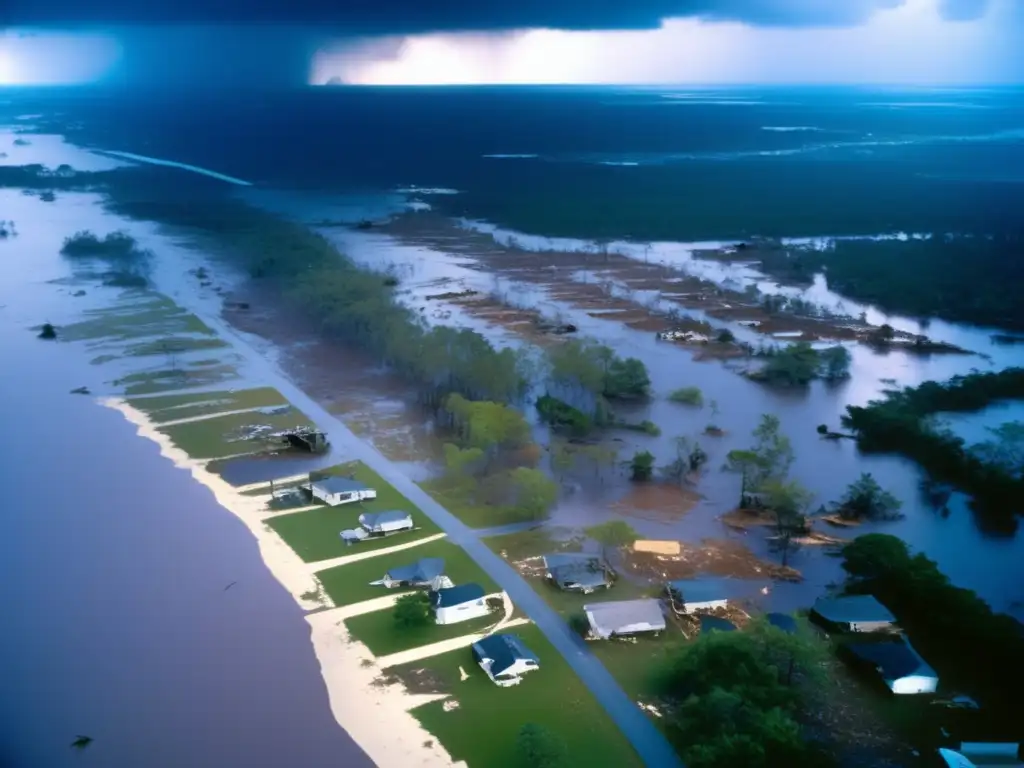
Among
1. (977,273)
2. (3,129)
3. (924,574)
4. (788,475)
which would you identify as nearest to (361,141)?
(3,129)

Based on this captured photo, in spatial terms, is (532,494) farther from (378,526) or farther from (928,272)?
(928,272)

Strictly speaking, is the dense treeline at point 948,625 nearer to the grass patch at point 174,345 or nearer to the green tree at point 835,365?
the green tree at point 835,365

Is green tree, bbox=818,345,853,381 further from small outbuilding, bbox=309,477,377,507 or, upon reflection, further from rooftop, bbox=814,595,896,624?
small outbuilding, bbox=309,477,377,507

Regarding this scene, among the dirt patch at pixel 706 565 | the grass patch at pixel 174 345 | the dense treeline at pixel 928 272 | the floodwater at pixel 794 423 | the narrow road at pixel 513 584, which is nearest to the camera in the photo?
the narrow road at pixel 513 584

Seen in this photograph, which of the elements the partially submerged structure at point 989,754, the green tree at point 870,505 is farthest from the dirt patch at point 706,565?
the partially submerged structure at point 989,754

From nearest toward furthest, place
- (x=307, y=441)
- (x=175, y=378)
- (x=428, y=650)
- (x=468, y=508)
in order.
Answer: (x=428, y=650) < (x=468, y=508) < (x=307, y=441) < (x=175, y=378)

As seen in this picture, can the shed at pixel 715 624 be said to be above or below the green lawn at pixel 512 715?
above

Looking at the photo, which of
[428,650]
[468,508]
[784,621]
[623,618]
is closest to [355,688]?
[428,650]
